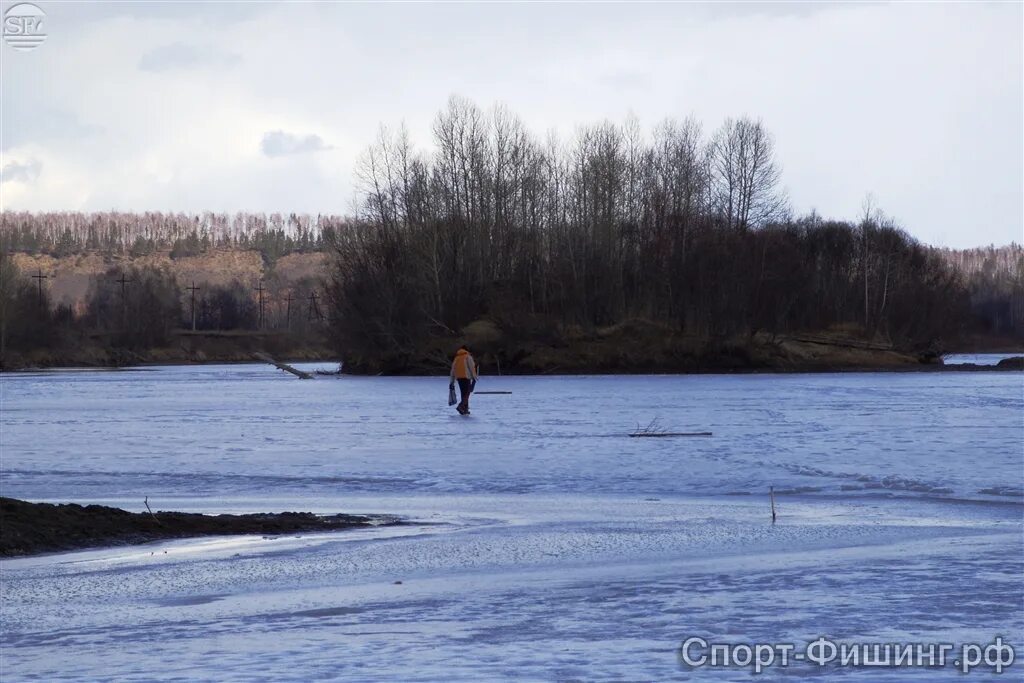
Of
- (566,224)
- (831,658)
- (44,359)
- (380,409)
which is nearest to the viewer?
(831,658)

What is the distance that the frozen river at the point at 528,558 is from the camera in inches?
316

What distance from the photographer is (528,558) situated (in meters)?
11.6

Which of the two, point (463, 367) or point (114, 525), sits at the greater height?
point (463, 367)

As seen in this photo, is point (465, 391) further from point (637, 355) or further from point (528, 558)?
point (637, 355)

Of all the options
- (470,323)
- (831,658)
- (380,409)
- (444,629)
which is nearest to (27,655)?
(444,629)

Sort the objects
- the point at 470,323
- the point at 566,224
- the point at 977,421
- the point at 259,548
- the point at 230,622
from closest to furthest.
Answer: the point at 230,622 < the point at 259,548 < the point at 977,421 < the point at 470,323 < the point at 566,224

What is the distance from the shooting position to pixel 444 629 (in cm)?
864

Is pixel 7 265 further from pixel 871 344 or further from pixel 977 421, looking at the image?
pixel 977 421

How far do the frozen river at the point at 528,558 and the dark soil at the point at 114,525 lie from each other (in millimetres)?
535

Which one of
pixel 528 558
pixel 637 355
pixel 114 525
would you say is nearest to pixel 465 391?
pixel 114 525

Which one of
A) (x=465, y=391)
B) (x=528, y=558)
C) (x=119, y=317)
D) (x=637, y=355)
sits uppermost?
(x=119, y=317)

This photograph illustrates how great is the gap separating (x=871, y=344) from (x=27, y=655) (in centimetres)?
7841

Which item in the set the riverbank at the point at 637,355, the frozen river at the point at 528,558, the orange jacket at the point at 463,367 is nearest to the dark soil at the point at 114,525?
the frozen river at the point at 528,558

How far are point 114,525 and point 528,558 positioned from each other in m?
4.82
